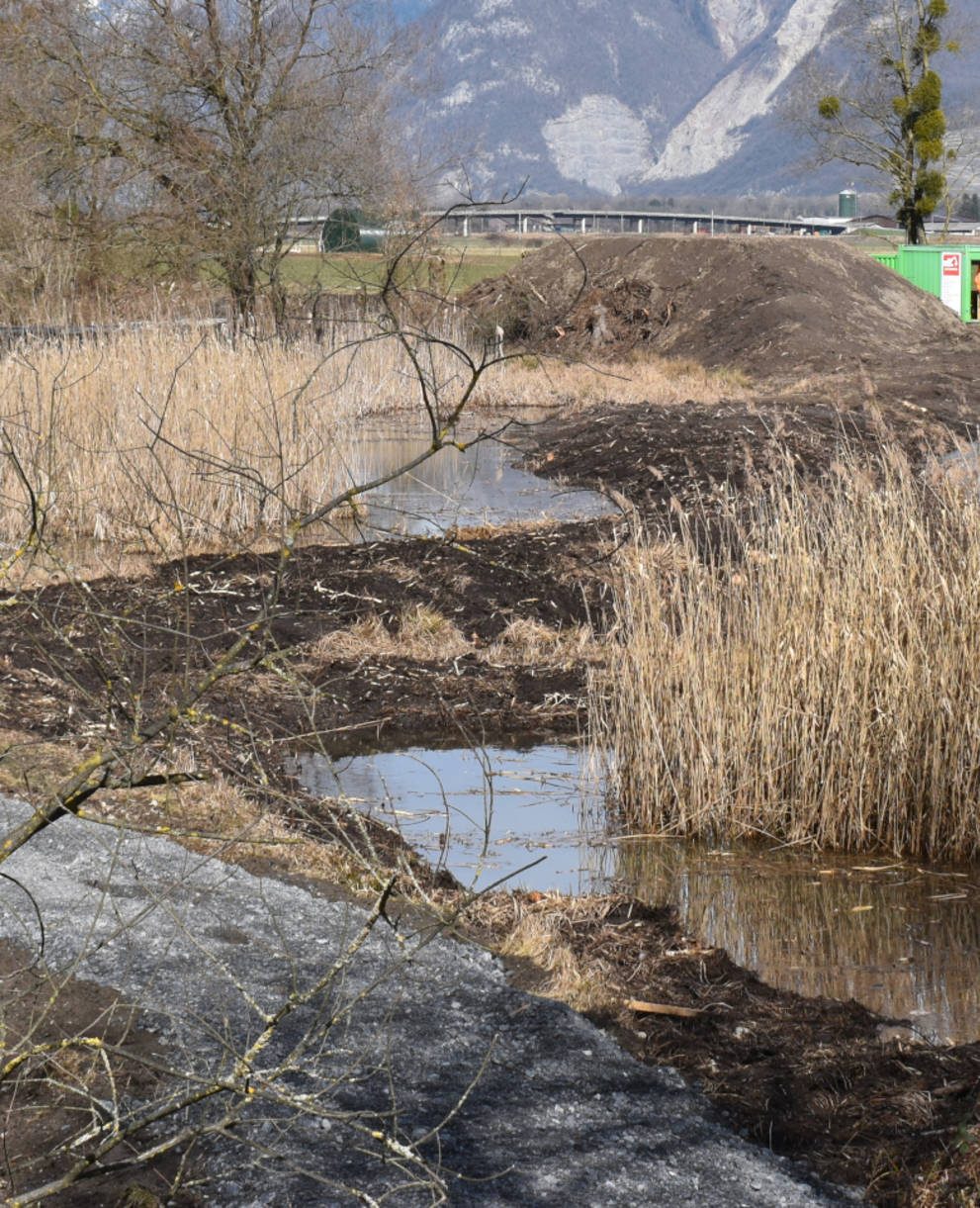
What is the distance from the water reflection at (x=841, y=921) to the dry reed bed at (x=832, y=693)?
0.58 ft

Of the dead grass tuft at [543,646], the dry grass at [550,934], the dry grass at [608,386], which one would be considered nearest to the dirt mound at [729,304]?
the dry grass at [608,386]

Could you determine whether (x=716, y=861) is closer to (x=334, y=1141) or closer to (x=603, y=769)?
(x=603, y=769)

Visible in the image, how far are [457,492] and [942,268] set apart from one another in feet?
78.1

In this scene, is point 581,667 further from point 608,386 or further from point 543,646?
point 608,386

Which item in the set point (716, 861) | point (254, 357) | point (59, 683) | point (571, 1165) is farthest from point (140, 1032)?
point (254, 357)

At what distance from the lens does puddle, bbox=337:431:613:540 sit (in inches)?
487

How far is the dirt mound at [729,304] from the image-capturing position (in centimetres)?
2503

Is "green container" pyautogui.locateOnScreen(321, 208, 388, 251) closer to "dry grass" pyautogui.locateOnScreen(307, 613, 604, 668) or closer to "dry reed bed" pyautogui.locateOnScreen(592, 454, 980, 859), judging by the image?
"dry grass" pyautogui.locateOnScreen(307, 613, 604, 668)

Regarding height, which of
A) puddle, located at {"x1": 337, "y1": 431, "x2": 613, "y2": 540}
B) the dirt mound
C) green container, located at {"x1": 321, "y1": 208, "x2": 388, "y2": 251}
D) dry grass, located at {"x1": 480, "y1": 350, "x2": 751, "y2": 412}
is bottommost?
puddle, located at {"x1": 337, "y1": 431, "x2": 613, "y2": 540}

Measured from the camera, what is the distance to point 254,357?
38.9 ft

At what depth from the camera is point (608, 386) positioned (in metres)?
22.0

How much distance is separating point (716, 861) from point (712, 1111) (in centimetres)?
234

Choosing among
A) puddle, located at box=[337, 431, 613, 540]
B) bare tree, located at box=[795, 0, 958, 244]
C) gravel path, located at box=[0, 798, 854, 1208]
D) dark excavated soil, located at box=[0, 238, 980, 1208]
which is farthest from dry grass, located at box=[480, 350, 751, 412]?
bare tree, located at box=[795, 0, 958, 244]

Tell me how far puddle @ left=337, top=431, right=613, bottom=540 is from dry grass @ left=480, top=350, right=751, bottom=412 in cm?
→ 250
